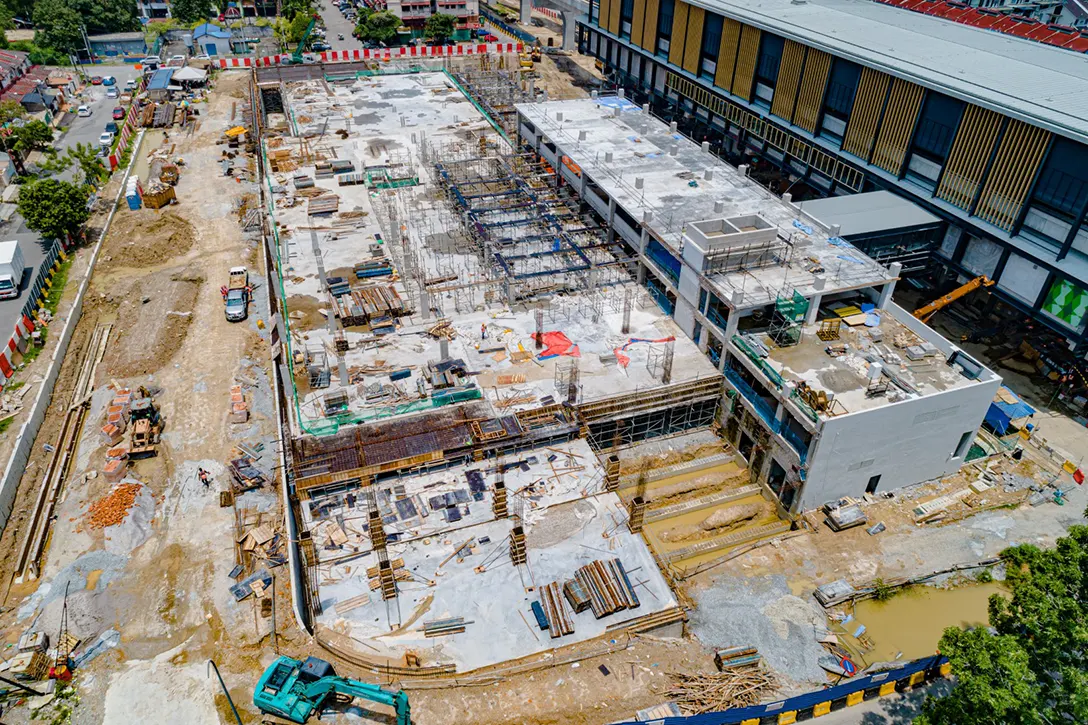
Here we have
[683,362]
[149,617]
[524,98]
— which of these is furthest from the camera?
[524,98]

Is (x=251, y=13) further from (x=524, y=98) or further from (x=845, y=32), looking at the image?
(x=845, y=32)

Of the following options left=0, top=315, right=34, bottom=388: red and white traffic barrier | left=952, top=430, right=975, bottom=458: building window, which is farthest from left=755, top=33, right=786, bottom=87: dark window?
left=0, top=315, right=34, bottom=388: red and white traffic barrier

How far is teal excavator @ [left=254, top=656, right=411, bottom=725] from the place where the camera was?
1129 inches

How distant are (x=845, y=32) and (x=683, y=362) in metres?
41.3

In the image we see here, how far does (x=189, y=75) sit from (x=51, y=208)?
5678 cm

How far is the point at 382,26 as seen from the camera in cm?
13025

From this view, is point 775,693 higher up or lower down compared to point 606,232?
lower down

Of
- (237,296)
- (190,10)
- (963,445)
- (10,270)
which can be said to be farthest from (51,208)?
(190,10)

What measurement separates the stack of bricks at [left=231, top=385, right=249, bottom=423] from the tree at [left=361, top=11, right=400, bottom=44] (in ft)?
336

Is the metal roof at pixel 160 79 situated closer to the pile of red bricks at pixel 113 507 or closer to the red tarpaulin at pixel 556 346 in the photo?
the pile of red bricks at pixel 113 507

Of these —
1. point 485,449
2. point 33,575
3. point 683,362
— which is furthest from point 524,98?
point 33,575

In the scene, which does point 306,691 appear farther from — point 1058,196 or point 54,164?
point 54,164

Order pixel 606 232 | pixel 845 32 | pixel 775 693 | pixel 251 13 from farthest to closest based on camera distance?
pixel 251 13
pixel 845 32
pixel 606 232
pixel 775 693

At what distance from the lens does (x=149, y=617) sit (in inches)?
1346
